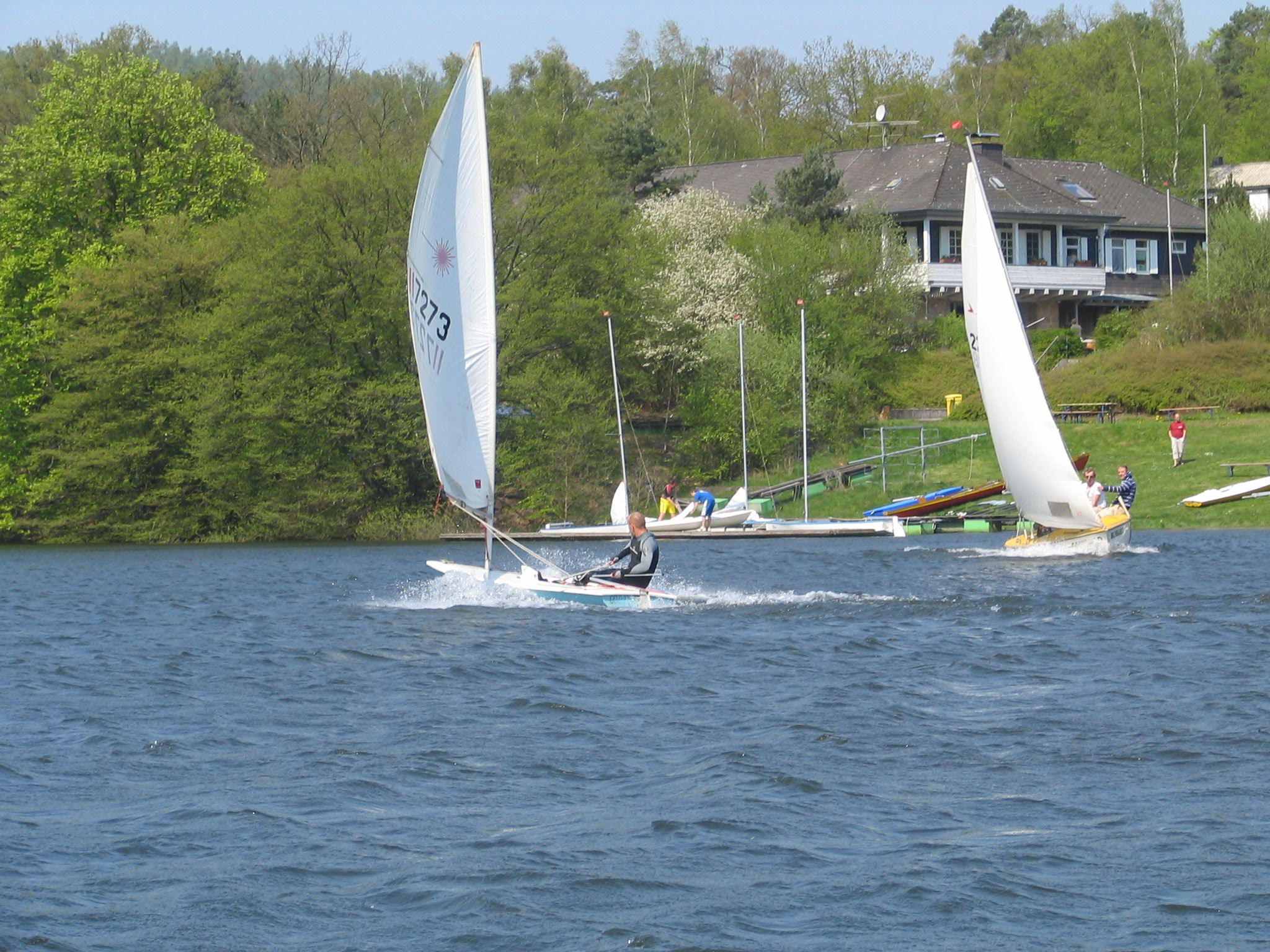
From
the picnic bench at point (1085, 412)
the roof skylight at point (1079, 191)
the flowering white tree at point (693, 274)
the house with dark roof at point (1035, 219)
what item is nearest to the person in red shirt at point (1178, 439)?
the picnic bench at point (1085, 412)

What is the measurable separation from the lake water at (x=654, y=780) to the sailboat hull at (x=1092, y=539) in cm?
723

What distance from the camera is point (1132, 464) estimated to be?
44781mm

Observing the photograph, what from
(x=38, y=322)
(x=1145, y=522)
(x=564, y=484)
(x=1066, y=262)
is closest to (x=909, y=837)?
(x=1145, y=522)

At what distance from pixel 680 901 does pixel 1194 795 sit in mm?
3970

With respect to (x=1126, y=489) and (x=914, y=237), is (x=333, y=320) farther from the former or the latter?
(x=914, y=237)

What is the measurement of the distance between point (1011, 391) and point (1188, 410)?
2094 cm

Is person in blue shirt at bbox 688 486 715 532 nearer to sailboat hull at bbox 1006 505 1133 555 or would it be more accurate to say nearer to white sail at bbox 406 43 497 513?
sailboat hull at bbox 1006 505 1133 555

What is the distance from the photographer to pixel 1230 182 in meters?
71.6

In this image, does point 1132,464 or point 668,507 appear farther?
point 668,507

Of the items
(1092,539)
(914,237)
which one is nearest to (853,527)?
(1092,539)

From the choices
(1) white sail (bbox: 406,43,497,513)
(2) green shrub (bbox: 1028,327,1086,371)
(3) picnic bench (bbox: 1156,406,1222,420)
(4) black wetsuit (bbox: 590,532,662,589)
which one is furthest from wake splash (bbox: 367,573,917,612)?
(2) green shrub (bbox: 1028,327,1086,371)

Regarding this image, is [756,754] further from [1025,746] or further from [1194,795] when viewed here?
[1194,795]

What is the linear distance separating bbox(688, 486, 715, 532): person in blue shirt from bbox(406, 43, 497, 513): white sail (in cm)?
2063

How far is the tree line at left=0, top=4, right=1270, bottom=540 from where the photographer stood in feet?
153
